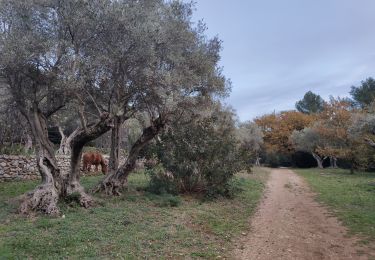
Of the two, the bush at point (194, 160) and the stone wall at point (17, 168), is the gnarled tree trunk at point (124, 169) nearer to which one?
the bush at point (194, 160)

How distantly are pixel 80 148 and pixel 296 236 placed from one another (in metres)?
7.53

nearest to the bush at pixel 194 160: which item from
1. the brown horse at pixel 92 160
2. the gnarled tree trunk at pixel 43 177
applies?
the gnarled tree trunk at pixel 43 177

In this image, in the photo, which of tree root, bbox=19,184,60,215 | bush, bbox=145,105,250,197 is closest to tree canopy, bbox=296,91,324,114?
bush, bbox=145,105,250,197

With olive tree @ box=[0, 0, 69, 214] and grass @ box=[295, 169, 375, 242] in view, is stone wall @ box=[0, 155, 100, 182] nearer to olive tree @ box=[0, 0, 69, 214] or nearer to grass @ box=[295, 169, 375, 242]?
olive tree @ box=[0, 0, 69, 214]

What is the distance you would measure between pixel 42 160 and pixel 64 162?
10377 mm

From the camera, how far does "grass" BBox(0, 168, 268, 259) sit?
7887 mm

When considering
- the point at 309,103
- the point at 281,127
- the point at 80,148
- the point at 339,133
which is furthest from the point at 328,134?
the point at 309,103

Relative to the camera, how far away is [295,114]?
2596 inches

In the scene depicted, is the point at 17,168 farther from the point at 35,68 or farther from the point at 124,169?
the point at 35,68

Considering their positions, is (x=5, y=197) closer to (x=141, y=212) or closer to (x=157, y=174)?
(x=141, y=212)

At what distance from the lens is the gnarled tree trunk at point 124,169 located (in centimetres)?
1459

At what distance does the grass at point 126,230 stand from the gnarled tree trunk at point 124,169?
0.68m

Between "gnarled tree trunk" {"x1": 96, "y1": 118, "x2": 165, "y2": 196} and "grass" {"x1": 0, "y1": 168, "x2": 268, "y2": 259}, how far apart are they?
0.68 metres

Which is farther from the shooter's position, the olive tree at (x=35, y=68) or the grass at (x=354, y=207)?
the grass at (x=354, y=207)
